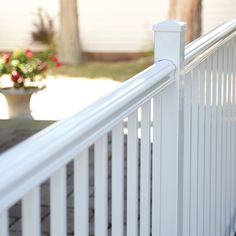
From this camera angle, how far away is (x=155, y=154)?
2.57 metres

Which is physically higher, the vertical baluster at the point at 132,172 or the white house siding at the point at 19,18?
the vertical baluster at the point at 132,172

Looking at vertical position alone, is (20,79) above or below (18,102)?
above

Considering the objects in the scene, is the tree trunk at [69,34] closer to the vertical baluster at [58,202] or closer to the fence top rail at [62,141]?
the fence top rail at [62,141]

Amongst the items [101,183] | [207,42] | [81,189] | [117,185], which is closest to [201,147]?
[207,42]

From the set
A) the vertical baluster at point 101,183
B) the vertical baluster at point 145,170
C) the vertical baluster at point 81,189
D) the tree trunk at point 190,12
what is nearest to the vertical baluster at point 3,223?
the vertical baluster at point 81,189

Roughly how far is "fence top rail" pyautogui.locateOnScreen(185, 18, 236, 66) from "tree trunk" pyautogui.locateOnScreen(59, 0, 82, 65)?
12.2m

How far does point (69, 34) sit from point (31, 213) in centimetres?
1459

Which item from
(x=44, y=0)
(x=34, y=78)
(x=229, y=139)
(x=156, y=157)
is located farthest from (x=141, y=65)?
(x=156, y=157)

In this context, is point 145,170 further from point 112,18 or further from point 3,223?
point 112,18

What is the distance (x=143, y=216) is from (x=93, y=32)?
14.4 m

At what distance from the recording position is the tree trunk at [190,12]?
13.4 m

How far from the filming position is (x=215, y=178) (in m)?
3.54

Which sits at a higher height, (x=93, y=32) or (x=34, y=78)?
(x=34, y=78)

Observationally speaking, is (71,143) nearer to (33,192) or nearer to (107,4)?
(33,192)
